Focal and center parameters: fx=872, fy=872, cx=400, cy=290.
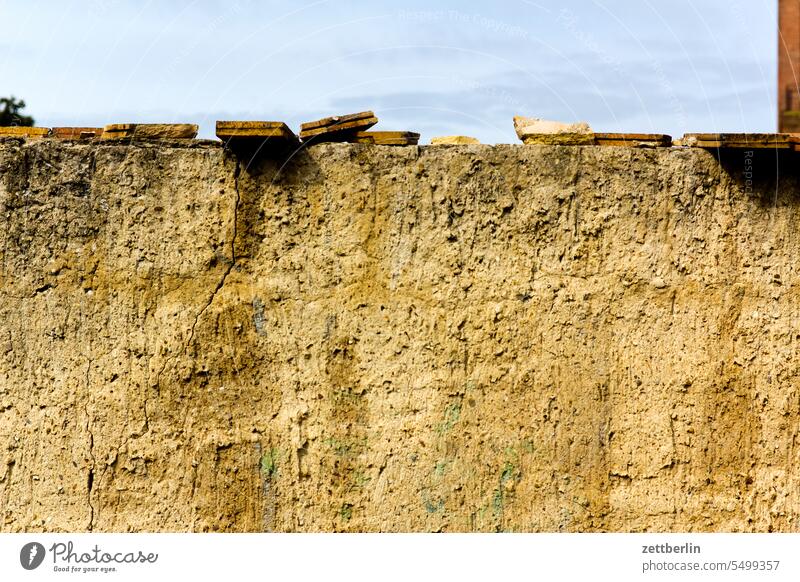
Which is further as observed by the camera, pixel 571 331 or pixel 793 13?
pixel 793 13

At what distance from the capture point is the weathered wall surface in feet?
11.8

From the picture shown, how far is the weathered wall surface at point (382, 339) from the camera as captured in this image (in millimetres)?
3582

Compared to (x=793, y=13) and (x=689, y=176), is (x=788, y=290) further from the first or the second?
(x=793, y=13)

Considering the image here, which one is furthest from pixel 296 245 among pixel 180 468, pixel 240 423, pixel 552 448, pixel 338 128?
pixel 552 448

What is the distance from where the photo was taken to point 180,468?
3.57 meters

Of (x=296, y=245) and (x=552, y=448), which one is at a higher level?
(x=296, y=245)

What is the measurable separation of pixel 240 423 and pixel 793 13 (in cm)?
869

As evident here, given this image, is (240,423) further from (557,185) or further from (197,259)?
(557,185)

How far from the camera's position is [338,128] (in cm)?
362

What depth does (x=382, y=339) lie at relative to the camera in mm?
3590

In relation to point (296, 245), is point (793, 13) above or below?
above

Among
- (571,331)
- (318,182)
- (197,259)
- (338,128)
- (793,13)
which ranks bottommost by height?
(571,331)

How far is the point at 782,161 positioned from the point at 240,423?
2.49m

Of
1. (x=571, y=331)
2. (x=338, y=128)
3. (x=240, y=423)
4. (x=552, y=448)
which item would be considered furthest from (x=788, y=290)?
(x=240, y=423)
